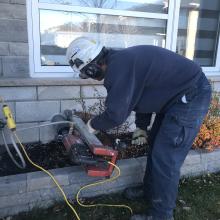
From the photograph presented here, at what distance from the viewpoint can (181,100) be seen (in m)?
2.49

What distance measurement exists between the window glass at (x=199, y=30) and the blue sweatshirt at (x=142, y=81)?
2280 millimetres

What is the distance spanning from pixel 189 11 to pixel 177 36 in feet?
1.42

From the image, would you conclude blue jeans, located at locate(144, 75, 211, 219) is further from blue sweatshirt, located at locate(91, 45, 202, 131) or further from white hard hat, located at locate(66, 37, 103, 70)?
white hard hat, located at locate(66, 37, 103, 70)

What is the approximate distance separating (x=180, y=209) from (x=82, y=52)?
1.84 meters

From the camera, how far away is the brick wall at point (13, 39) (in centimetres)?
335

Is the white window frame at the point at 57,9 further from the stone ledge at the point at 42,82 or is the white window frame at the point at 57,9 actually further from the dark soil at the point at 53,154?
the dark soil at the point at 53,154

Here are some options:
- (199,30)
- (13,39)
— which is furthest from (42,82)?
(199,30)

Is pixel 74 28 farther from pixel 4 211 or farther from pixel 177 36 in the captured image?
pixel 4 211

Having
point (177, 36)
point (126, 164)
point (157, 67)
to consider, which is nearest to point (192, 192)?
point (126, 164)

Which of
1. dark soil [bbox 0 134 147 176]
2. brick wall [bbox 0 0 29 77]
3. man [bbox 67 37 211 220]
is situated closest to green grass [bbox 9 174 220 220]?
man [bbox 67 37 211 220]

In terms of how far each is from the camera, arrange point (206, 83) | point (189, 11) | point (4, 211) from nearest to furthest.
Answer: point (206, 83) → point (4, 211) → point (189, 11)

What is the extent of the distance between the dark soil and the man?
613 mm

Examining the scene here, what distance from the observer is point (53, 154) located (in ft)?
11.6

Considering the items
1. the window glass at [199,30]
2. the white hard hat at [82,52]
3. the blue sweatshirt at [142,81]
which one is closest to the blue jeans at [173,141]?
the blue sweatshirt at [142,81]
